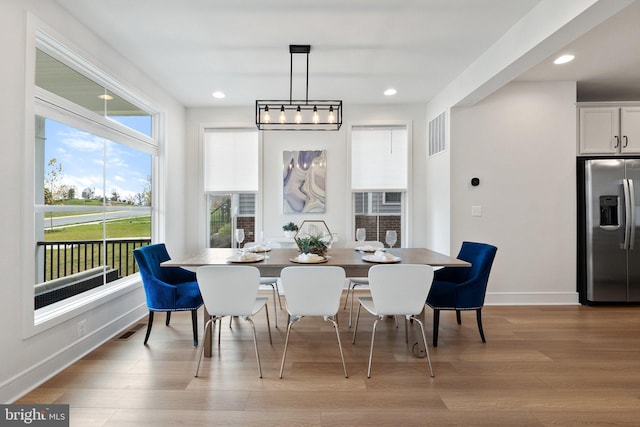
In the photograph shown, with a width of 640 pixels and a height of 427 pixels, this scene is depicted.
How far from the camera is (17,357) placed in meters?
2.00

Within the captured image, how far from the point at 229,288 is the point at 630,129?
4905mm

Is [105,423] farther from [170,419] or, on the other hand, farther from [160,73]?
[160,73]

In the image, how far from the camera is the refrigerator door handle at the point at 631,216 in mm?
3652

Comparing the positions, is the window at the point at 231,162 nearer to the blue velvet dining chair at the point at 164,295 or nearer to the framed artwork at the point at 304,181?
the framed artwork at the point at 304,181

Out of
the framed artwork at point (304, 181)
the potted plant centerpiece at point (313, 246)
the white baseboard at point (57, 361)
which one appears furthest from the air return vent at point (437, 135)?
the white baseboard at point (57, 361)

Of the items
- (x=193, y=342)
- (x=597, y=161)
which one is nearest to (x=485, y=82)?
(x=597, y=161)

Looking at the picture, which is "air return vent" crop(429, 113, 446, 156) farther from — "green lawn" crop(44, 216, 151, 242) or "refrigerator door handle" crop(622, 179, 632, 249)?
"green lawn" crop(44, 216, 151, 242)

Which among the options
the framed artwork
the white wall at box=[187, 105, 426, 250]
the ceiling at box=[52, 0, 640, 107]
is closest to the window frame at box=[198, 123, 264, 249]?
the white wall at box=[187, 105, 426, 250]

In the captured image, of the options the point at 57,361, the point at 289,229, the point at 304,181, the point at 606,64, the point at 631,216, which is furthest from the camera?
the point at 304,181

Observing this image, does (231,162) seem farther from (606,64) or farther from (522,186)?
(606,64)

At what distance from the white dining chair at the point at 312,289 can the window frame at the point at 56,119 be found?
167 centimetres

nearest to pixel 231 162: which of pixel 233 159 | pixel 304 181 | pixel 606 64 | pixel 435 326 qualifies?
pixel 233 159

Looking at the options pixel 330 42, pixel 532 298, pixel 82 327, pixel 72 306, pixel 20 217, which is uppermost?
pixel 330 42

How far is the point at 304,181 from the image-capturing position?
464 cm
